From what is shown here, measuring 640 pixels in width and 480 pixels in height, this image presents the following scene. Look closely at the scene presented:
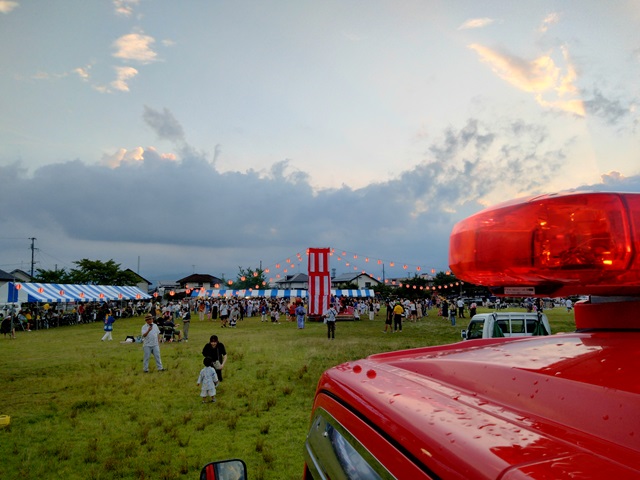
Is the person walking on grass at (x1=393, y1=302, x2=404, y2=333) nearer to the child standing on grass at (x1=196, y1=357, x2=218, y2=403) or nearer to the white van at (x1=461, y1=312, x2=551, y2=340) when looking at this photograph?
the white van at (x1=461, y1=312, x2=551, y2=340)

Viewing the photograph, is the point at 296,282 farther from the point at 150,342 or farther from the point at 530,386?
the point at 530,386

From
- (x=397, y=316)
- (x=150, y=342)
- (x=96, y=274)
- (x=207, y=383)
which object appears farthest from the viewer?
(x=96, y=274)

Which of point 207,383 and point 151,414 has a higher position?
point 207,383

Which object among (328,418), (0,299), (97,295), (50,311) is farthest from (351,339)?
(50,311)

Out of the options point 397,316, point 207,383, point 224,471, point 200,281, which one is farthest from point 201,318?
point 200,281

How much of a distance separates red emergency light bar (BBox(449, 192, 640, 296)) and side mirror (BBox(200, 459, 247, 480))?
1039 mm

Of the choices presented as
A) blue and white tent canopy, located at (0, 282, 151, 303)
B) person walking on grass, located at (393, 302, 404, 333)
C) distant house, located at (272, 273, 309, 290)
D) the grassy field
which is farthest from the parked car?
distant house, located at (272, 273, 309, 290)

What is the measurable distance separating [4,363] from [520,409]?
1681cm

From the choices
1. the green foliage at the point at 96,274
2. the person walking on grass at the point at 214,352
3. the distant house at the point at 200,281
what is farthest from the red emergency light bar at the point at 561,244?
the distant house at the point at 200,281

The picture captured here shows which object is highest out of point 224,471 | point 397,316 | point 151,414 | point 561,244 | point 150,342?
point 561,244

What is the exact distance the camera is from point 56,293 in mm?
27641

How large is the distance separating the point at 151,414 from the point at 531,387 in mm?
8168

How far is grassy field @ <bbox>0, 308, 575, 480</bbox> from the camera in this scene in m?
5.62

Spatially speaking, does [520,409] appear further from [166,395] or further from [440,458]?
[166,395]
